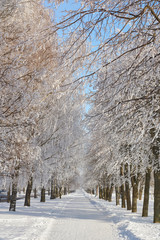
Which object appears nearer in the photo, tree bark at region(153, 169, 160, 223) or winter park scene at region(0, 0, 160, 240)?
winter park scene at region(0, 0, 160, 240)

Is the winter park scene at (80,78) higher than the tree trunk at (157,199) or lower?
higher

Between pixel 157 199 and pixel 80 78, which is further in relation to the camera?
pixel 157 199

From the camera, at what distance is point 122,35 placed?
4148 mm

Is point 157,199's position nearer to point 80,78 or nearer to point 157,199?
point 157,199

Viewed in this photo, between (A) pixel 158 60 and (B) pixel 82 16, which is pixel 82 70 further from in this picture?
(A) pixel 158 60

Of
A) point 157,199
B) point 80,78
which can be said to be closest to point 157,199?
point 157,199

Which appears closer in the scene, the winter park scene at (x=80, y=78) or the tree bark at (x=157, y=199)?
the winter park scene at (x=80, y=78)

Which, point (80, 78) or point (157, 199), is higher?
point (80, 78)

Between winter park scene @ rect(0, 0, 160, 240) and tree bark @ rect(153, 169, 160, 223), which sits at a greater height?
winter park scene @ rect(0, 0, 160, 240)

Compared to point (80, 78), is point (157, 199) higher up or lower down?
lower down

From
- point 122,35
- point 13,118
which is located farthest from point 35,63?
point 122,35

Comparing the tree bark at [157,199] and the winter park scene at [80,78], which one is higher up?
the winter park scene at [80,78]

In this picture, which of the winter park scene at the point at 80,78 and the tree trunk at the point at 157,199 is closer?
the winter park scene at the point at 80,78

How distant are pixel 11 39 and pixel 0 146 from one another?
10.2 feet
